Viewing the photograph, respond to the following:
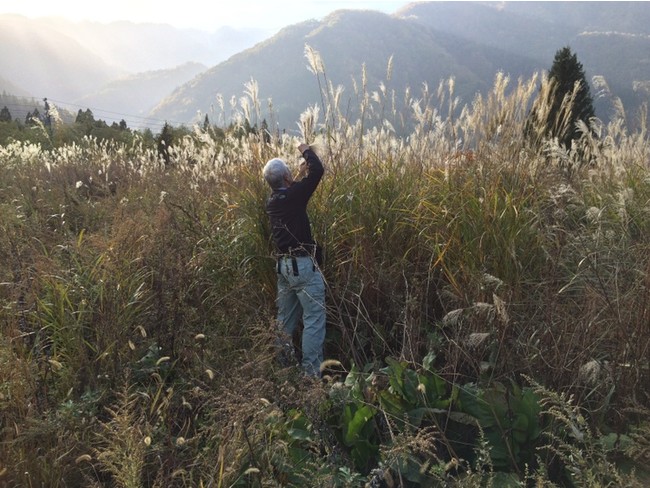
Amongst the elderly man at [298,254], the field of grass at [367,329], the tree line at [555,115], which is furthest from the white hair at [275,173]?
the tree line at [555,115]

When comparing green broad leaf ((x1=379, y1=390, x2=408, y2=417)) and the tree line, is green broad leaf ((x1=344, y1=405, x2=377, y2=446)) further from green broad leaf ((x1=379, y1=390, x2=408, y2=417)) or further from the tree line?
the tree line

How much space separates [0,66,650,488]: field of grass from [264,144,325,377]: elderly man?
191 mm

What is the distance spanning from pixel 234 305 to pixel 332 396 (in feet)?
4.42

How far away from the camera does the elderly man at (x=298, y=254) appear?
3314 mm

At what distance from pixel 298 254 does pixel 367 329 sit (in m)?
0.78

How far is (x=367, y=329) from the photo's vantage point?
11.3ft

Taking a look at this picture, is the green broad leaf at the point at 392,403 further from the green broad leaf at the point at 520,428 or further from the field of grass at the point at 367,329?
the green broad leaf at the point at 520,428

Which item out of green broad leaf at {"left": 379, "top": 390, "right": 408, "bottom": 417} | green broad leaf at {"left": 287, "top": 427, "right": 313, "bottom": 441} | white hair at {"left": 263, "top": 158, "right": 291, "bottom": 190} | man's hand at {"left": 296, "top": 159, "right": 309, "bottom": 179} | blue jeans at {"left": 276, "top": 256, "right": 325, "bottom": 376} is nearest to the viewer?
green broad leaf at {"left": 287, "top": 427, "right": 313, "bottom": 441}

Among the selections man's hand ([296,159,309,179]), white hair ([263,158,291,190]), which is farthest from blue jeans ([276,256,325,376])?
man's hand ([296,159,309,179])

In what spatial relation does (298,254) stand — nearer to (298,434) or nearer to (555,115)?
(298,434)

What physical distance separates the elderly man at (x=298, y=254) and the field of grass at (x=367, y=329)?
0.63 ft

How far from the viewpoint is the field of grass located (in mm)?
1963

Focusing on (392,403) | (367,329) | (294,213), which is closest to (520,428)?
(392,403)

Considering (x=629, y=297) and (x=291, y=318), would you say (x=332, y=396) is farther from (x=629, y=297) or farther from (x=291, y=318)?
(x=629, y=297)
